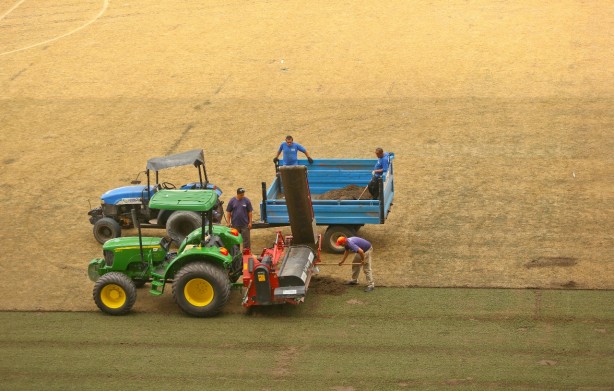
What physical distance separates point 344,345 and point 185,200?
3.84 meters

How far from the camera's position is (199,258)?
18.7 meters

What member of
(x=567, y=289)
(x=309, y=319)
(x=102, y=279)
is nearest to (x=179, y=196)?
(x=102, y=279)

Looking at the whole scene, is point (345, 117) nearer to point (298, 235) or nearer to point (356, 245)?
point (298, 235)

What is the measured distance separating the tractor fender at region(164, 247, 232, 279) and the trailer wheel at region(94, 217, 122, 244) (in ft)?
13.2

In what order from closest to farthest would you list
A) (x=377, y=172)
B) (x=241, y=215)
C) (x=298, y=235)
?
(x=298, y=235) < (x=241, y=215) < (x=377, y=172)

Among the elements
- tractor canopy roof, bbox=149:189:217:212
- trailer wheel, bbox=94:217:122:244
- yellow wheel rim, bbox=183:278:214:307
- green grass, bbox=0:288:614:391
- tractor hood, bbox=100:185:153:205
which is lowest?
green grass, bbox=0:288:614:391

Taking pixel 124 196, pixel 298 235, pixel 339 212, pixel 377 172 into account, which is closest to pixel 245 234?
pixel 298 235

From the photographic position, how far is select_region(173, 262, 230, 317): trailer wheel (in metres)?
18.4

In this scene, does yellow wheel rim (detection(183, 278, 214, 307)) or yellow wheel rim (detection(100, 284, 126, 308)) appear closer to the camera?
yellow wheel rim (detection(183, 278, 214, 307))

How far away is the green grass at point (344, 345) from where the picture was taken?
54.1ft

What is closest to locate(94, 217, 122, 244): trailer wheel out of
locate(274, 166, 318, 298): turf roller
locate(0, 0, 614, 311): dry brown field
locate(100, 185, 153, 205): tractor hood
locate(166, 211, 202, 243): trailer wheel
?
locate(0, 0, 614, 311): dry brown field

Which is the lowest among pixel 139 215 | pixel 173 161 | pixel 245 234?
pixel 245 234

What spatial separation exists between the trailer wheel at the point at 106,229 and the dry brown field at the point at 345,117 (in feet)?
0.99

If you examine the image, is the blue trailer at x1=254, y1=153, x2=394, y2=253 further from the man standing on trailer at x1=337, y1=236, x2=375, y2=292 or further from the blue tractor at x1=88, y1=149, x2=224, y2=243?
the man standing on trailer at x1=337, y1=236, x2=375, y2=292
